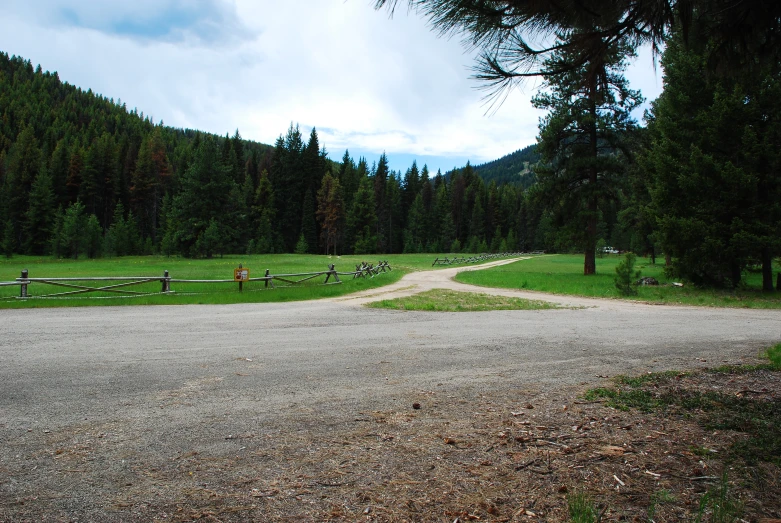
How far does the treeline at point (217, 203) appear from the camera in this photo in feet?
173

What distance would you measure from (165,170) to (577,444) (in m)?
88.0

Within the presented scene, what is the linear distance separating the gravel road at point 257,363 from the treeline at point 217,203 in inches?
1630

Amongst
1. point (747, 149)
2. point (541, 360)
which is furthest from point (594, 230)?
point (541, 360)

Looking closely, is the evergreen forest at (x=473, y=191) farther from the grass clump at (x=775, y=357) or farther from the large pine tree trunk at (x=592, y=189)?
the grass clump at (x=775, y=357)

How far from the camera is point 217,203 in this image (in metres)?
51.5

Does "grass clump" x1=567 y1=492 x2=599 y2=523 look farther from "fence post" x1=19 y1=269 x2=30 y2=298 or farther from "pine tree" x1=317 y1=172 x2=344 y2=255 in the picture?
"pine tree" x1=317 y1=172 x2=344 y2=255

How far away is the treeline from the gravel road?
4140cm

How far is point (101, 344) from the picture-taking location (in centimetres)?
763

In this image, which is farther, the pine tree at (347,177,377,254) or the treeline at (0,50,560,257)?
the pine tree at (347,177,377,254)

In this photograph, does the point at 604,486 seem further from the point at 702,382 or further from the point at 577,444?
the point at 702,382

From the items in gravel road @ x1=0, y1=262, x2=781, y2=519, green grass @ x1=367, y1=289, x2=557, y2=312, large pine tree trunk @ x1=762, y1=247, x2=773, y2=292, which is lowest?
green grass @ x1=367, y1=289, x2=557, y2=312

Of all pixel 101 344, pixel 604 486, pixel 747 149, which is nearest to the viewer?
pixel 604 486

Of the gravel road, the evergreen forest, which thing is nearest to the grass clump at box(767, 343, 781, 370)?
the gravel road

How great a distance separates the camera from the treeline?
173 ft
